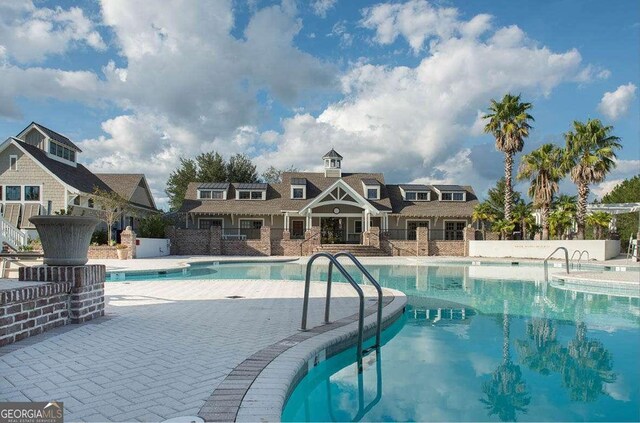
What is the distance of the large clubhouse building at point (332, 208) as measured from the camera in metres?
34.2

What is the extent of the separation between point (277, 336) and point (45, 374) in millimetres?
2821

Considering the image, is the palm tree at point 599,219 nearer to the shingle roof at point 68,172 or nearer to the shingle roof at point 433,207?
the shingle roof at point 433,207

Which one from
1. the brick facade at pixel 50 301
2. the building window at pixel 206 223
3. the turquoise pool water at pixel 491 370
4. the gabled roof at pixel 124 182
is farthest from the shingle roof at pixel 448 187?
Answer: the brick facade at pixel 50 301

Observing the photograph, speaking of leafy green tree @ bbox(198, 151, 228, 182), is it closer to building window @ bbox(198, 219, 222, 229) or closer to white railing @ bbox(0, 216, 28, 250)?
building window @ bbox(198, 219, 222, 229)

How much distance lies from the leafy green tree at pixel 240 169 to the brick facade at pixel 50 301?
4569cm

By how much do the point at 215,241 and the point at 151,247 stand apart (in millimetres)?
4794

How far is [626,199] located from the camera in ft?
162

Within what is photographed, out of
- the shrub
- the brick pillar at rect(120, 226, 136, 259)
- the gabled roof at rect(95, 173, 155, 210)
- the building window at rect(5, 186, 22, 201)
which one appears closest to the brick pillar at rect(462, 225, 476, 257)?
the shrub

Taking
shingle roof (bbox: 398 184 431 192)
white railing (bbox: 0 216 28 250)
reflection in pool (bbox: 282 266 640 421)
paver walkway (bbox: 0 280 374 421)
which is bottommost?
reflection in pool (bbox: 282 266 640 421)

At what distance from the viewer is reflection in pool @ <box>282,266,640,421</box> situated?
190 inches

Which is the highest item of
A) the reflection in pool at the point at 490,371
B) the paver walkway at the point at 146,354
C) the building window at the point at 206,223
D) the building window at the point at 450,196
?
the building window at the point at 450,196

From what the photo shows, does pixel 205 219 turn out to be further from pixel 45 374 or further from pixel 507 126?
pixel 45 374

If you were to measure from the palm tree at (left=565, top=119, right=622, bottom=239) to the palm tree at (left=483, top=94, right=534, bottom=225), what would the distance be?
3.09m

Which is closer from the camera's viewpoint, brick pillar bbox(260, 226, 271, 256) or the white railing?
the white railing
